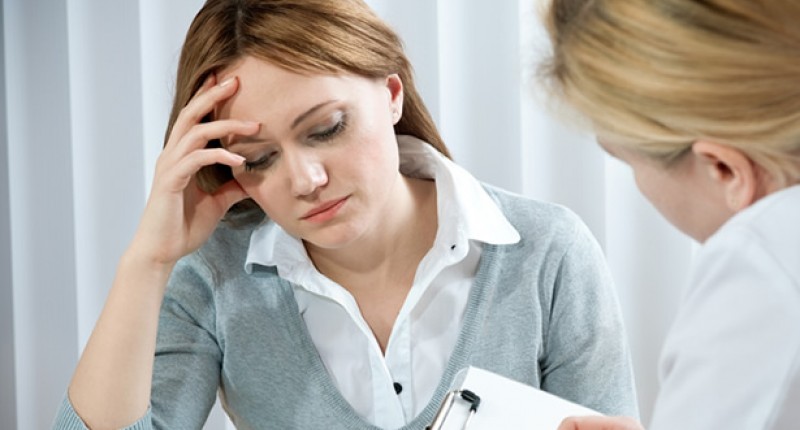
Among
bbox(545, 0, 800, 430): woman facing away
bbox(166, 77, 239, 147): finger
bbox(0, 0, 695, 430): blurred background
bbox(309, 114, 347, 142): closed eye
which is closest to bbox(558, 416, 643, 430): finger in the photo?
bbox(545, 0, 800, 430): woman facing away

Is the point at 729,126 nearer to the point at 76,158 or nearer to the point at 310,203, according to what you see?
the point at 310,203

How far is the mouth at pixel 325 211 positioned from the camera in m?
1.29

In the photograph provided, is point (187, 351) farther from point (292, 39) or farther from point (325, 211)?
point (292, 39)

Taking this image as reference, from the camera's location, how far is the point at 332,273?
4.82ft

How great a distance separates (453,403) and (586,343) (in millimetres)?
279

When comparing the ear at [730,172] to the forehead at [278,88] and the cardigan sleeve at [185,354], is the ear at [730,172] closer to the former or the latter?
the forehead at [278,88]

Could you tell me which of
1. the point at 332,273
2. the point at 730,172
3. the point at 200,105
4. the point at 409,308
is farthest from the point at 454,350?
the point at 730,172

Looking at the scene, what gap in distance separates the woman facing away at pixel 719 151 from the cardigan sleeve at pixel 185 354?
2.59 ft

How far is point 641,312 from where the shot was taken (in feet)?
6.13

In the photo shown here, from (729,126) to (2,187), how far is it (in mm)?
1564

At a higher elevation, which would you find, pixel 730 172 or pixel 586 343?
pixel 730 172

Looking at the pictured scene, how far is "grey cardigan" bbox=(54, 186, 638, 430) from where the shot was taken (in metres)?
1.42

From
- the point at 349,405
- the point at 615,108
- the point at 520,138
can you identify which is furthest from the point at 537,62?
the point at 520,138

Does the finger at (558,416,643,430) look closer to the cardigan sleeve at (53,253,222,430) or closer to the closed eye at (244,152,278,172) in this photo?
the closed eye at (244,152,278,172)
